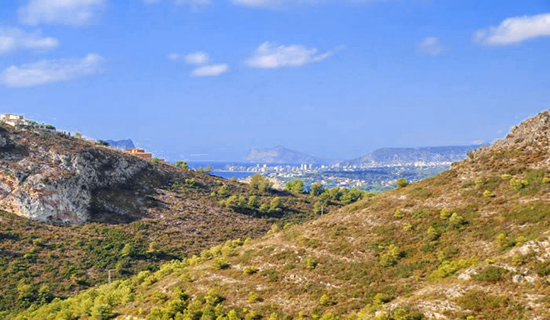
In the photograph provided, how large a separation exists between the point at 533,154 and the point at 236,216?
234 ft

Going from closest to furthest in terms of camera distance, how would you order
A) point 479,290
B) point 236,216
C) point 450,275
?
point 479,290
point 450,275
point 236,216

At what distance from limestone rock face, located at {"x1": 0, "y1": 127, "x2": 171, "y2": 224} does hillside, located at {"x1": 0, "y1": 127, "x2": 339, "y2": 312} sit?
0.70 feet

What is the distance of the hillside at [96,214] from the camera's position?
262 ft

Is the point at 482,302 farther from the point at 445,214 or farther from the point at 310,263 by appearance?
the point at 310,263

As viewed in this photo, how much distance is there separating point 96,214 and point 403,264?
7748 cm

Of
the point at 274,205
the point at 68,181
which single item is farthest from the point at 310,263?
the point at 68,181

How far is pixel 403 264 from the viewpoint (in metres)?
46.2

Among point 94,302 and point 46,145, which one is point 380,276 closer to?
point 94,302

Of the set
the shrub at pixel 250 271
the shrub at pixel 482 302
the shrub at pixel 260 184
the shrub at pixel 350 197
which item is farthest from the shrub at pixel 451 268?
the shrub at pixel 260 184

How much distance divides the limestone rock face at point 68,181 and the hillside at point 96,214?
0.21 meters

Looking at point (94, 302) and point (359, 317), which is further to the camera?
point (94, 302)

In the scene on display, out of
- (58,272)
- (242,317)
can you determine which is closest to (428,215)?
(242,317)

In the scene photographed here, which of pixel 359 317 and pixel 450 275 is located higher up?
pixel 450 275

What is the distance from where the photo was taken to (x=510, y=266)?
122ft
